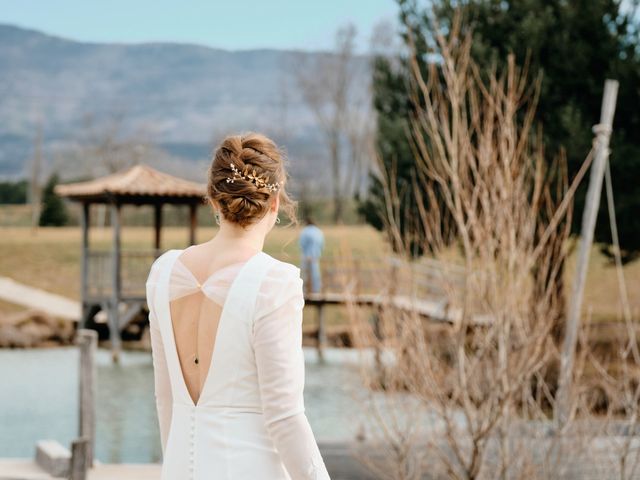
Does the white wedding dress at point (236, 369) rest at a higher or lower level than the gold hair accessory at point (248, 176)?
lower

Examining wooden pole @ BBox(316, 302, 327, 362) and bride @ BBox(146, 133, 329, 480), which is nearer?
bride @ BBox(146, 133, 329, 480)

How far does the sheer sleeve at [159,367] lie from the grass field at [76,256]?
66.4ft

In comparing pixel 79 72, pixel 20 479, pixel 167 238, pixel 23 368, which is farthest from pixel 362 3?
pixel 20 479

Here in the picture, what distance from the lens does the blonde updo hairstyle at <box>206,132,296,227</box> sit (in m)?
2.28

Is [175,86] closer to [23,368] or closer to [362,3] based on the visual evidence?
[362,3]

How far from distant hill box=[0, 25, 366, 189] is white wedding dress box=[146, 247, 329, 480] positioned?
400 ft

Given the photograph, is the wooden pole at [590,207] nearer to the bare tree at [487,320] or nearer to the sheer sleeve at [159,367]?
the bare tree at [487,320]

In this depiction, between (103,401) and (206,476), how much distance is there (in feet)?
46.6

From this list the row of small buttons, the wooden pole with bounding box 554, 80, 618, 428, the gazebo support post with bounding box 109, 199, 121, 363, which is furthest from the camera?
the gazebo support post with bounding box 109, 199, 121, 363

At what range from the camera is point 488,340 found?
19.3 feet

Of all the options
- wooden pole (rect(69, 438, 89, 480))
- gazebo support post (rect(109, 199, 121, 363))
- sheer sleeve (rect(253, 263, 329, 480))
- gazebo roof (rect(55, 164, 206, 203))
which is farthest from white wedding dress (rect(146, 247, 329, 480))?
gazebo support post (rect(109, 199, 121, 363))

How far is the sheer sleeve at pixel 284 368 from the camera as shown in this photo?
2.19m

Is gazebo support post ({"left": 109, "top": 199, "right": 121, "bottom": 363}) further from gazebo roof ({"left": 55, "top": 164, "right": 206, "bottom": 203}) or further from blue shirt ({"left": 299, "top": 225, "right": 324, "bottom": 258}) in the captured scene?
blue shirt ({"left": 299, "top": 225, "right": 324, "bottom": 258})

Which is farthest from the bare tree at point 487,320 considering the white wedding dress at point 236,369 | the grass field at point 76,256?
the grass field at point 76,256
